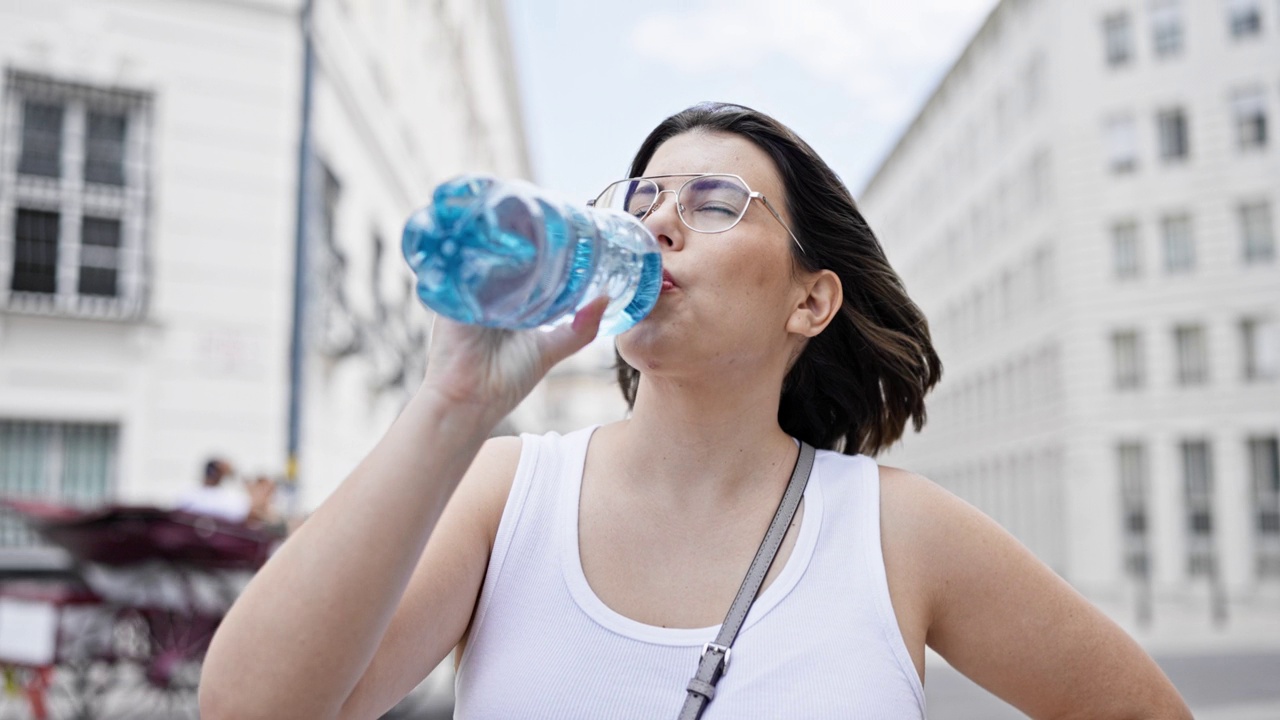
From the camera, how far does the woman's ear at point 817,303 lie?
2131 mm

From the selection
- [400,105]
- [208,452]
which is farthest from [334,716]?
[400,105]

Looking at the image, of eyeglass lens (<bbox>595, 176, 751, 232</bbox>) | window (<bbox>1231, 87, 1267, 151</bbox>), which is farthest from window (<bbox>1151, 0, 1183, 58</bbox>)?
eyeglass lens (<bbox>595, 176, 751, 232</bbox>)

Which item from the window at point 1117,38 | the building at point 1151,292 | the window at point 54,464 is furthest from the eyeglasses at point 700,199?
the window at point 1117,38

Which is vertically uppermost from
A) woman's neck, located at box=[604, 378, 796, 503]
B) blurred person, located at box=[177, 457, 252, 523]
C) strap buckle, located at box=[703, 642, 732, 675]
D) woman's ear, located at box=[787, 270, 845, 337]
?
blurred person, located at box=[177, 457, 252, 523]

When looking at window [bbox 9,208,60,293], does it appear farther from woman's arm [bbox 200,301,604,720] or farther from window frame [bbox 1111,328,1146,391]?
window frame [bbox 1111,328,1146,391]

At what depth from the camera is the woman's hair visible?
2098 millimetres

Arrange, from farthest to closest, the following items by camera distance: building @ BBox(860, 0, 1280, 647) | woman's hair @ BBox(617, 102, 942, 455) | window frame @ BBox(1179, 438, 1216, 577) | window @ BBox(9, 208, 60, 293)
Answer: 1. window frame @ BBox(1179, 438, 1216, 577)
2. building @ BBox(860, 0, 1280, 647)
3. window @ BBox(9, 208, 60, 293)
4. woman's hair @ BBox(617, 102, 942, 455)

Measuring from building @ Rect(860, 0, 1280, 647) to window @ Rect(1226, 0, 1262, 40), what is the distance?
2.6 inches

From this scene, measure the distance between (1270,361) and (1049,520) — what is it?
919cm

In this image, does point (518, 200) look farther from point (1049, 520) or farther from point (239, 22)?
point (1049, 520)

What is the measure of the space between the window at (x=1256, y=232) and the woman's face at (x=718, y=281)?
114ft

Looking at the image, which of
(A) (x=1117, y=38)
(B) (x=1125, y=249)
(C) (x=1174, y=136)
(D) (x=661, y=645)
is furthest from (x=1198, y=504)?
(D) (x=661, y=645)

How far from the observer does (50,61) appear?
442 inches

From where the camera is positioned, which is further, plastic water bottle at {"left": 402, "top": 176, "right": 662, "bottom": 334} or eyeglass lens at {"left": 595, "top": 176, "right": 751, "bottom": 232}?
eyeglass lens at {"left": 595, "top": 176, "right": 751, "bottom": 232}
